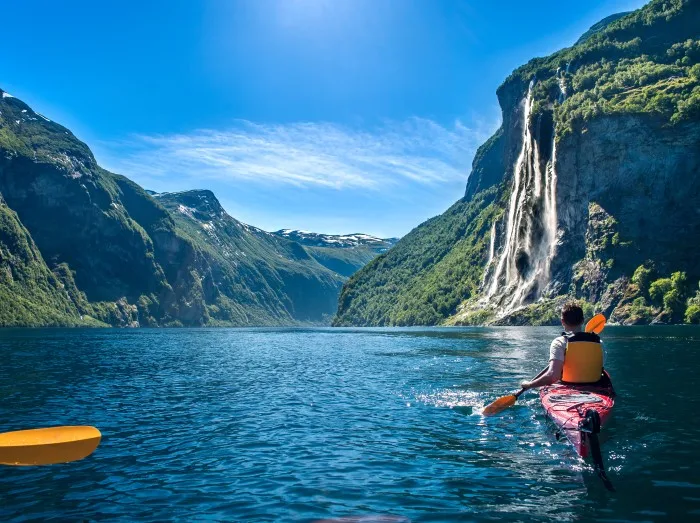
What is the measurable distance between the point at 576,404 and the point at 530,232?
14431 centimetres

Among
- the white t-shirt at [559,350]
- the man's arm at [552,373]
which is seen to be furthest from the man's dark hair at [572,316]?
the man's arm at [552,373]

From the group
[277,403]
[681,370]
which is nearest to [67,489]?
[277,403]

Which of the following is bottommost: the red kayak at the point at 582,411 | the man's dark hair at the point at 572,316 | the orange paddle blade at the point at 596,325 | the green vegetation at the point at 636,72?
the red kayak at the point at 582,411

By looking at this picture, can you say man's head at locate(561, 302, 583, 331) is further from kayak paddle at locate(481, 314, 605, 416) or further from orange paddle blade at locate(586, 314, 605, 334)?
orange paddle blade at locate(586, 314, 605, 334)

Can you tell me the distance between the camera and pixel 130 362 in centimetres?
4834

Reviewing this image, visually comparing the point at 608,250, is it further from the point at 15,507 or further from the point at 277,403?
the point at 15,507

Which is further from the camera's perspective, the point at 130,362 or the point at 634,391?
the point at 130,362

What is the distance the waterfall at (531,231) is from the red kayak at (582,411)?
129 metres

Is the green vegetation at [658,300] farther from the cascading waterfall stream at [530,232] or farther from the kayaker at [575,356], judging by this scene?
the kayaker at [575,356]

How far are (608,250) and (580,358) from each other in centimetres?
11630

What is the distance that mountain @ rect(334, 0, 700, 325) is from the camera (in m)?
111

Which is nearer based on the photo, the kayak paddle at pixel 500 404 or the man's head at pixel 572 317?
the man's head at pixel 572 317

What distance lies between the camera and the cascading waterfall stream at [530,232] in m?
144

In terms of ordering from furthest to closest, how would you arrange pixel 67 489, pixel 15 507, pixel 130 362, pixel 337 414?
pixel 130 362 → pixel 337 414 → pixel 67 489 → pixel 15 507
